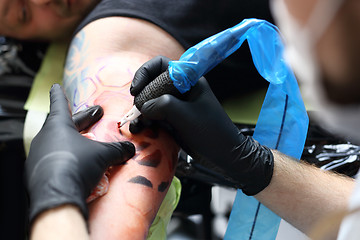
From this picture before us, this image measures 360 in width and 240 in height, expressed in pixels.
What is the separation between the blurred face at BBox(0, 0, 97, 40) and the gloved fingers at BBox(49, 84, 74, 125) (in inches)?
19.9

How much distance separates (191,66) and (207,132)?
0.17m

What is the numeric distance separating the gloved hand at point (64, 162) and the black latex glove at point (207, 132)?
0.14 metres

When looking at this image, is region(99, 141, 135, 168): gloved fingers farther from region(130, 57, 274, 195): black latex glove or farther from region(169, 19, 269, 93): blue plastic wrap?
region(169, 19, 269, 93): blue plastic wrap

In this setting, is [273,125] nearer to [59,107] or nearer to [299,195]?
[299,195]

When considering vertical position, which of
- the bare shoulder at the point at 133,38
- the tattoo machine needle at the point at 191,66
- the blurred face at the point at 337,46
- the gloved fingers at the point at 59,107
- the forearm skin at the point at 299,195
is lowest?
the forearm skin at the point at 299,195

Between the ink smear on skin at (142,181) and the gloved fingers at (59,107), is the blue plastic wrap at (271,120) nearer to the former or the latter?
the ink smear on skin at (142,181)

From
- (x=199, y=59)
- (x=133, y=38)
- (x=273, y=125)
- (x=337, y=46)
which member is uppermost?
(x=337, y=46)

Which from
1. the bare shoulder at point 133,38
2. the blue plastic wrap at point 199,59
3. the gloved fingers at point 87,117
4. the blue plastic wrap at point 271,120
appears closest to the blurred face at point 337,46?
the blue plastic wrap at point 199,59

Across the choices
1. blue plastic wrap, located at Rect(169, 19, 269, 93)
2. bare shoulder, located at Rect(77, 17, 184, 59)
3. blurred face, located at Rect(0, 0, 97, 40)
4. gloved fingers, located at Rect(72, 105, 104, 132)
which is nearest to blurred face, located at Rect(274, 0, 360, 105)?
blue plastic wrap, located at Rect(169, 19, 269, 93)

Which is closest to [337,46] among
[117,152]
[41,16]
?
[117,152]

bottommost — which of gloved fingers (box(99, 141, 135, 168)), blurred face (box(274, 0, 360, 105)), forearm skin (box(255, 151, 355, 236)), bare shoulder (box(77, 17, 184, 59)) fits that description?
forearm skin (box(255, 151, 355, 236))

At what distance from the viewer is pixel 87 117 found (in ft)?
3.63

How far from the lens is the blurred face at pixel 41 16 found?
154cm

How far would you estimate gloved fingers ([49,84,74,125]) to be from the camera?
1.03m
